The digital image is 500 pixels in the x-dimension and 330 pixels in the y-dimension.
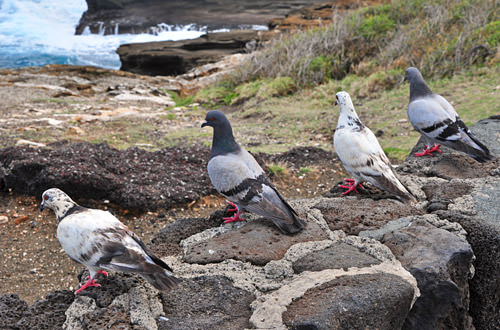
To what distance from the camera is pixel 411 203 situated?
3227 millimetres

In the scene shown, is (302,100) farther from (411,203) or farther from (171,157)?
(411,203)

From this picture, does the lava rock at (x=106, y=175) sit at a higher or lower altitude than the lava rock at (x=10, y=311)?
lower

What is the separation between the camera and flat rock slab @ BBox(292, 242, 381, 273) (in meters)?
2.45

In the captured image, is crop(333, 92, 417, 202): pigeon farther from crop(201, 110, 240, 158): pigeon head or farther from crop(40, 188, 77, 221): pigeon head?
crop(40, 188, 77, 221): pigeon head

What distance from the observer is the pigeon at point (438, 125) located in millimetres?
3930

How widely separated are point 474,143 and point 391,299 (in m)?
2.44

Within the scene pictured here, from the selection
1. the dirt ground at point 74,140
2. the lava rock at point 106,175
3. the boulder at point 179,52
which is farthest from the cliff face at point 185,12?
the lava rock at point 106,175

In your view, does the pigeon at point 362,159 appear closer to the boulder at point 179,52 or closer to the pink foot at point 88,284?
the pink foot at point 88,284

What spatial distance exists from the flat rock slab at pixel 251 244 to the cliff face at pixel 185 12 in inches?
1128

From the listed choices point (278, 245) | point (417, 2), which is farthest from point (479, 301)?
point (417, 2)

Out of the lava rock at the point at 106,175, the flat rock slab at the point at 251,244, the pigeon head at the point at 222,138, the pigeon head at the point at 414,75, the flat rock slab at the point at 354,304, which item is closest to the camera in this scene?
the flat rock slab at the point at 354,304

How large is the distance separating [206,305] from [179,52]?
22318 mm

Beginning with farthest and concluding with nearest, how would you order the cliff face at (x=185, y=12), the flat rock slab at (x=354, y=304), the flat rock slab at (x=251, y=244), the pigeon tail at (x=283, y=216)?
the cliff face at (x=185, y=12) < the pigeon tail at (x=283, y=216) < the flat rock slab at (x=251, y=244) < the flat rock slab at (x=354, y=304)

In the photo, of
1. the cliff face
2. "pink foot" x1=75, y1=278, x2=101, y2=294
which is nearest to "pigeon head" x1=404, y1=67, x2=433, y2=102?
"pink foot" x1=75, y1=278, x2=101, y2=294
